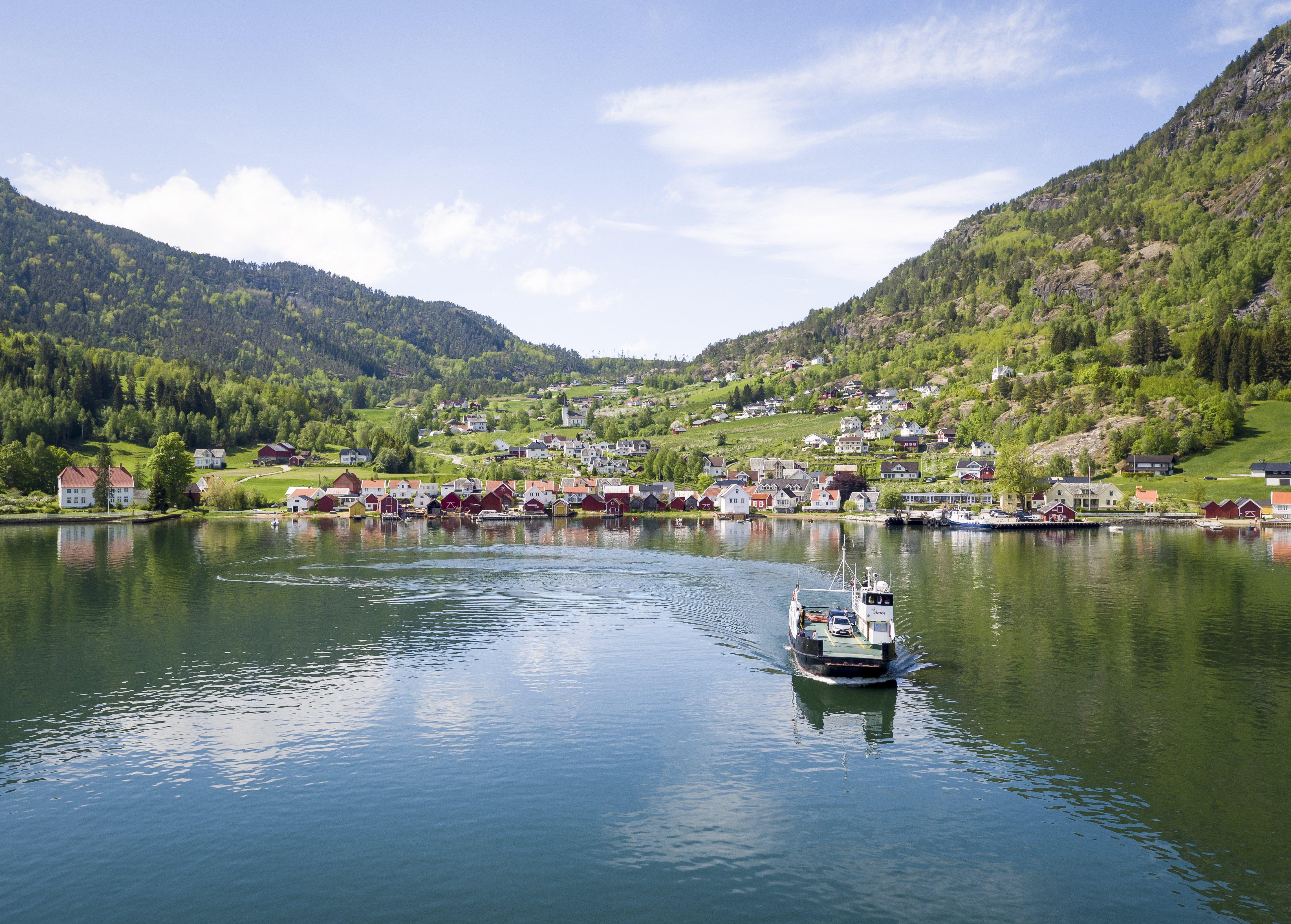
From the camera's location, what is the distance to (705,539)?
375 ft

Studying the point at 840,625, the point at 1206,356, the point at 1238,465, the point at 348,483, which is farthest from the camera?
the point at 1206,356

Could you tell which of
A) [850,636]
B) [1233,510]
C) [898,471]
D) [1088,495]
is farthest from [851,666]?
[898,471]

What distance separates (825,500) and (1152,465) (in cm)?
6882

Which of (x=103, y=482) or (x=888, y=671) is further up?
Result: (x=103, y=482)

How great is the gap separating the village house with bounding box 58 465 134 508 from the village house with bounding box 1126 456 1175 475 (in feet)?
685

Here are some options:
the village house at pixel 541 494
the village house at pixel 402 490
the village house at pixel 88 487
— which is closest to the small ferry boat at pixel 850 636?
the village house at pixel 541 494

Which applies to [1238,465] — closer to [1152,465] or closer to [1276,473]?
[1276,473]

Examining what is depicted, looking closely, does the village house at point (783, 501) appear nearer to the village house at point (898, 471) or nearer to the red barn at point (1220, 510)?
the village house at point (898, 471)

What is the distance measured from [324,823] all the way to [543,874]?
315 inches

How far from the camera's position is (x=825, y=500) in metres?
170

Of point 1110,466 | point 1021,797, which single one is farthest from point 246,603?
point 1110,466

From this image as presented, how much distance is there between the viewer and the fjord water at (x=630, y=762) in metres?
21.0

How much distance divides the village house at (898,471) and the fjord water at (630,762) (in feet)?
430

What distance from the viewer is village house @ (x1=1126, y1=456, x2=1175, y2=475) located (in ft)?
532
